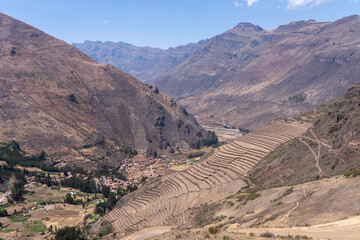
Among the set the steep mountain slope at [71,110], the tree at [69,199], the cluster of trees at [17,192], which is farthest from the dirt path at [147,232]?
the steep mountain slope at [71,110]

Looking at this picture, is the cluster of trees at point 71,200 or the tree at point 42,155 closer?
the cluster of trees at point 71,200

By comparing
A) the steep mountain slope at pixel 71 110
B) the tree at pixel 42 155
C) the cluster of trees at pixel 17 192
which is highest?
the steep mountain slope at pixel 71 110

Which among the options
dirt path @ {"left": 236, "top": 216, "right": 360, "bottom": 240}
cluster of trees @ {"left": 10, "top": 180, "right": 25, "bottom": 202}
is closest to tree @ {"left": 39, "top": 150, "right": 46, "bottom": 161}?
A: cluster of trees @ {"left": 10, "top": 180, "right": 25, "bottom": 202}

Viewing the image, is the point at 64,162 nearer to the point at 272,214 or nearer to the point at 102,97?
the point at 102,97

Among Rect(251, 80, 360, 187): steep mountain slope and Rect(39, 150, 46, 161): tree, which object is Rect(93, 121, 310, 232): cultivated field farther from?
Rect(39, 150, 46, 161): tree

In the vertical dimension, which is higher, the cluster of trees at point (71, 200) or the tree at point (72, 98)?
the tree at point (72, 98)

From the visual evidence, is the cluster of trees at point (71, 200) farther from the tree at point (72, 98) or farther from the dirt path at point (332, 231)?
the tree at point (72, 98)
